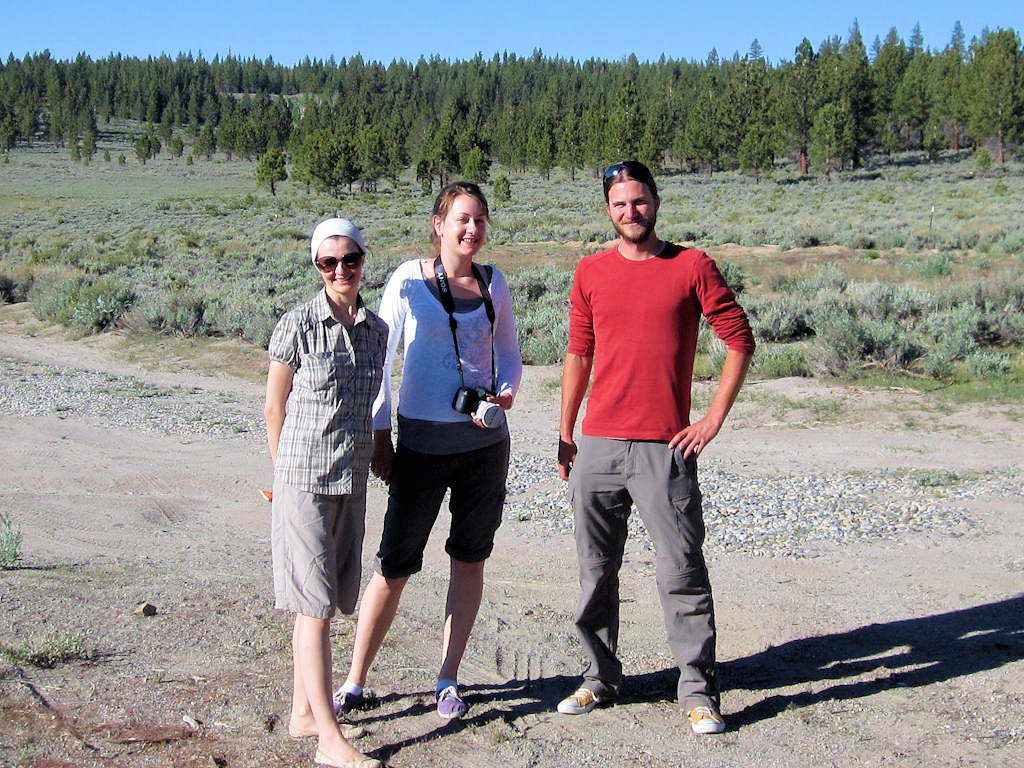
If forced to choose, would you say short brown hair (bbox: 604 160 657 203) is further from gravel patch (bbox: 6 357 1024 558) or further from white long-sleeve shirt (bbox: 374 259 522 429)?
gravel patch (bbox: 6 357 1024 558)

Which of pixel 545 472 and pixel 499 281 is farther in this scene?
pixel 545 472

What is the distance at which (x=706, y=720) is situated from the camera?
330 cm

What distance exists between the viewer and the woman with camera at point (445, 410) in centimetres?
330

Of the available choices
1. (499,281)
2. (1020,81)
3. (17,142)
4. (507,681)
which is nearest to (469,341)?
(499,281)

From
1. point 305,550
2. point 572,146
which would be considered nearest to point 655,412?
point 305,550

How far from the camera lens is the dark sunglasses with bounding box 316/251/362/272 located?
3043mm

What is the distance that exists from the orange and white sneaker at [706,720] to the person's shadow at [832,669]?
0.41 ft

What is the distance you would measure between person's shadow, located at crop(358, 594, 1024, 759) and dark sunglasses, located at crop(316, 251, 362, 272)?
1.54m

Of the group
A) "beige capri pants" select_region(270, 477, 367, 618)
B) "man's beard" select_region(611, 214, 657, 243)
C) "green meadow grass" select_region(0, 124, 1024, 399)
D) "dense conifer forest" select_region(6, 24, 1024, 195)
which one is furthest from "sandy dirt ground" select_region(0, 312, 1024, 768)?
"dense conifer forest" select_region(6, 24, 1024, 195)

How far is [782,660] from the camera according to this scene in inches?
161

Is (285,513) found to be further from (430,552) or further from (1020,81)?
(1020,81)

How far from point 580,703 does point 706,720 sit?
440 millimetres

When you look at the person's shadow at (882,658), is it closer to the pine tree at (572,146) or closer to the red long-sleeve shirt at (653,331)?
the red long-sleeve shirt at (653,331)

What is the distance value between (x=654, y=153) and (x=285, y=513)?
6684cm
